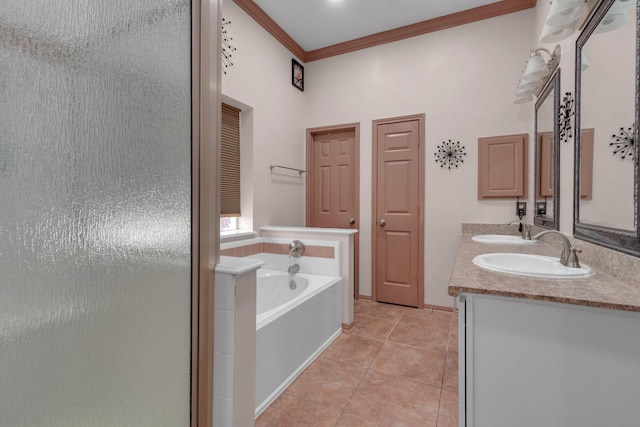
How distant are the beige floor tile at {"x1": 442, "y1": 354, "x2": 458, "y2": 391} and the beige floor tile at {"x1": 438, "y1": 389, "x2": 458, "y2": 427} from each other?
2.2 inches

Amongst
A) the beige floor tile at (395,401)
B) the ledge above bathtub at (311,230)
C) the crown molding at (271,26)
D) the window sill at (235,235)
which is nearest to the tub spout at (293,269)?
the ledge above bathtub at (311,230)

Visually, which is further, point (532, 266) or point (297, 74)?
point (297, 74)

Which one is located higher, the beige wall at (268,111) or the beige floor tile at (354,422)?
the beige wall at (268,111)

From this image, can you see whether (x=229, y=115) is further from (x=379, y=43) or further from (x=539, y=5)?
(x=539, y=5)

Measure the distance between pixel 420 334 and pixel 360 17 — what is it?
10.3 ft

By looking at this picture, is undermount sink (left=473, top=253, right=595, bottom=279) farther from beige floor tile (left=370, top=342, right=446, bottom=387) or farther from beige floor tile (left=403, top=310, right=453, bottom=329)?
beige floor tile (left=403, top=310, right=453, bottom=329)

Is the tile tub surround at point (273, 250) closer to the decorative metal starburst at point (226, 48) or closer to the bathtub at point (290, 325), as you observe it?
the bathtub at point (290, 325)

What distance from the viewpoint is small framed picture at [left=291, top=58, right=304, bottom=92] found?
3574mm

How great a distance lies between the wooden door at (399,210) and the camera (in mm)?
3244

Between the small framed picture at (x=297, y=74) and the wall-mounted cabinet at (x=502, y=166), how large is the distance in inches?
85.2

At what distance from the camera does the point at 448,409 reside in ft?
5.51

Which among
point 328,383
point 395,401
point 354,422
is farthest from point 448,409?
point 328,383

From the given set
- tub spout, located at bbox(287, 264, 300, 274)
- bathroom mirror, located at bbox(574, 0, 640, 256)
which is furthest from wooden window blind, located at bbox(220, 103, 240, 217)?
bathroom mirror, located at bbox(574, 0, 640, 256)

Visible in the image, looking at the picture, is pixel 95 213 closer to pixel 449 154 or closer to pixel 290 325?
pixel 290 325
